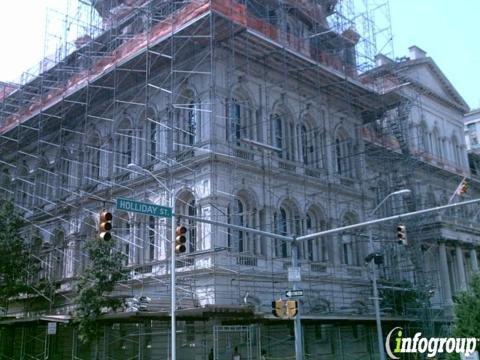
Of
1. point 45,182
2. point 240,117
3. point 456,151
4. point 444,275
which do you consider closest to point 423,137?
point 456,151

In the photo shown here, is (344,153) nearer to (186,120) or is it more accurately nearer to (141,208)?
(186,120)

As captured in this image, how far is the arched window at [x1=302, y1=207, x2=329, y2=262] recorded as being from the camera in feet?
107

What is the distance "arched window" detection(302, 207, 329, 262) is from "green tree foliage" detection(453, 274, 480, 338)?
39.1ft

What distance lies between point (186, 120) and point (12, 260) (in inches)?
456

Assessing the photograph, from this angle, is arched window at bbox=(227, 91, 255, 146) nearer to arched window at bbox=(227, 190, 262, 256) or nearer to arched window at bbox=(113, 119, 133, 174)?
arched window at bbox=(227, 190, 262, 256)

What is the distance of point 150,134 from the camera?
31859 millimetres

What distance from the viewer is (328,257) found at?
33125 millimetres

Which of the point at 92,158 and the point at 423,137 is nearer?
the point at 92,158

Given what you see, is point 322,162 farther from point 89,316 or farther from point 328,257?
point 89,316

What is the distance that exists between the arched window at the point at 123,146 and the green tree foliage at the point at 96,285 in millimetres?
7428

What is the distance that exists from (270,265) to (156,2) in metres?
16.8

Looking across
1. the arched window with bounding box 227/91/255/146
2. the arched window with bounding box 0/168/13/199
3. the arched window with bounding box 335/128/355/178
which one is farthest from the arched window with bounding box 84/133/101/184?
the arched window with bounding box 335/128/355/178

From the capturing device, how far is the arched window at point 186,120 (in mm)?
29031

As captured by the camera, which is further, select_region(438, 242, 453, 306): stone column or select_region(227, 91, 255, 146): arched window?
select_region(438, 242, 453, 306): stone column
